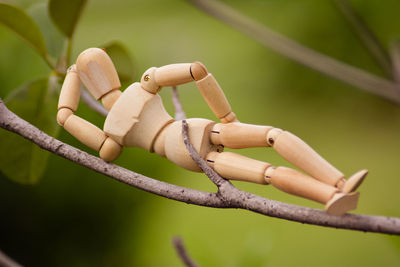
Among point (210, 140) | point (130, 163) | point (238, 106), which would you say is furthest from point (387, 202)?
point (210, 140)

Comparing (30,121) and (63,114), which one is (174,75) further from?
(30,121)

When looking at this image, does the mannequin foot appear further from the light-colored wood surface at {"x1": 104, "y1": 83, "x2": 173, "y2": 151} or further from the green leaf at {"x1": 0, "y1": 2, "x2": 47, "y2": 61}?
the green leaf at {"x1": 0, "y1": 2, "x2": 47, "y2": 61}

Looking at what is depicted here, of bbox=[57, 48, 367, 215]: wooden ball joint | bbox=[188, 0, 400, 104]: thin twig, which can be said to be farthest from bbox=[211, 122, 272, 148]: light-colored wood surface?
bbox=[188, 0, 400, 104]: thin twig

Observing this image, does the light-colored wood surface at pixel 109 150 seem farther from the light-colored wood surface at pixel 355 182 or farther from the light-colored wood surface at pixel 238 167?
the light-colored wood surface at pixel 355 182

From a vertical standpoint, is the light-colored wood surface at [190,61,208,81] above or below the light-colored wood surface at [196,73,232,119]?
above

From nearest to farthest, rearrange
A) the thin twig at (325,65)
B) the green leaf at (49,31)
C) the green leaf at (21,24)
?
the green leaf at (21,24) → the green leaf at (49,31) → the thin twig at (325,65)

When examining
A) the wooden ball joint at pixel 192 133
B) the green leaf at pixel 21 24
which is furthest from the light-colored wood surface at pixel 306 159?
the green leaf at pixel 21 24

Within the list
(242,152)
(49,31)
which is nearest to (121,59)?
(49,31)
